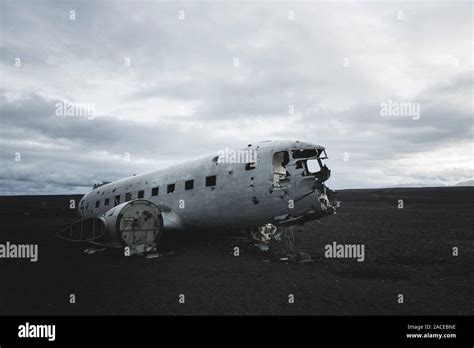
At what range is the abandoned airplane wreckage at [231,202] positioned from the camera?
11820 mm

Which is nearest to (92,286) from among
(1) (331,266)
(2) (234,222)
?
(2) (234,222)

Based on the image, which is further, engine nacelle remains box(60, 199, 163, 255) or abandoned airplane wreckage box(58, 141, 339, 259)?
engine nacelle remains box(60, 199, 163, 255)

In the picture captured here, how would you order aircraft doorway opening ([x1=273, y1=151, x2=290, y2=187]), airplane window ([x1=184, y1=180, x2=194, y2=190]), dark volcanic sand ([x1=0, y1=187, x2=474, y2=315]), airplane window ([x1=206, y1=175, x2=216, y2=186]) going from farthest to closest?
airplane window ([x1=184, y1=180, x2=194, y2=190]), airplane window ([x1=206, y1=175, x2=216, y2=186]), aircraft doorway opening ([x1=273, y1=151, x2=290, y2=187]), dark volcanic sand ([x1=0, y1=187, x2=474, y2=315])

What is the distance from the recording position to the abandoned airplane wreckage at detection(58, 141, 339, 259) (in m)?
11.8

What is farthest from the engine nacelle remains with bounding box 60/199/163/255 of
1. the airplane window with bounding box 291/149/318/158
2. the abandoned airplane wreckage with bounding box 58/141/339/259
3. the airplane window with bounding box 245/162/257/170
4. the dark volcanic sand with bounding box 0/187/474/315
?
the airplane window with bounding box 291/149/318/158

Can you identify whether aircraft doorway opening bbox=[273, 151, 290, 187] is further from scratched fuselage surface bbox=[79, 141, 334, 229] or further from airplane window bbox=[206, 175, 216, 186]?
airplane window bbox=[206, 175, 216, 186]

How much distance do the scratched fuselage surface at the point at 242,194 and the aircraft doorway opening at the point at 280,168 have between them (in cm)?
9

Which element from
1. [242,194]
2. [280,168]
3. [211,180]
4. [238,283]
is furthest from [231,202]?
[238,283]

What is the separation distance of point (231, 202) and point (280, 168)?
2867 mm

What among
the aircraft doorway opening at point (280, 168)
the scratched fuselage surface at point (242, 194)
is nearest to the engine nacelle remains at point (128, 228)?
the scratched fuselage surface at point (242, 194)

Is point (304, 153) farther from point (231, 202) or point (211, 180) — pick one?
point (211, 180)

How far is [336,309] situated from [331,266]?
443 centimetres

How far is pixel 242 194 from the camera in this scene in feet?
41.8
